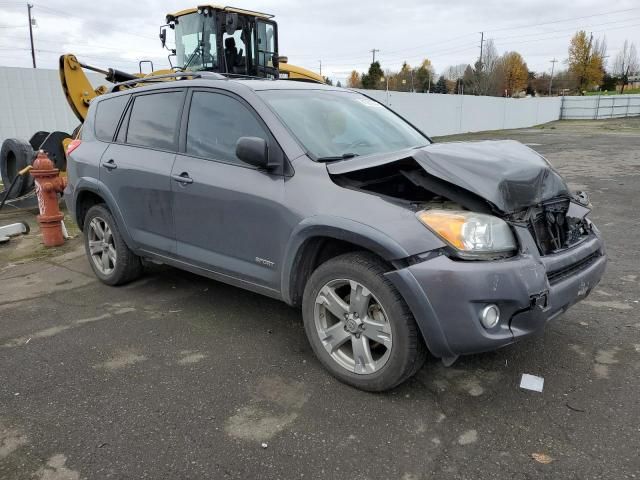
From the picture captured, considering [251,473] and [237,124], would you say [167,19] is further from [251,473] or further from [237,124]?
[251,473]

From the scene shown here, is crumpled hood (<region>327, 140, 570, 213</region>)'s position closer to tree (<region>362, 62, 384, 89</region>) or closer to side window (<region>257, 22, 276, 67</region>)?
side window (<region>257, 22, 276, 67</region>)

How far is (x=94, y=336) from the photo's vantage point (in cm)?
394

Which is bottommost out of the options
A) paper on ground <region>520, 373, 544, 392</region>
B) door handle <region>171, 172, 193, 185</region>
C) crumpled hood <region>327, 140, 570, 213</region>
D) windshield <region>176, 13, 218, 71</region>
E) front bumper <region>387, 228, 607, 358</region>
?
paper on ground <region>520, 373, 544, 392</region>

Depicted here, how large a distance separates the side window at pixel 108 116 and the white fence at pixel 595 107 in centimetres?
5101

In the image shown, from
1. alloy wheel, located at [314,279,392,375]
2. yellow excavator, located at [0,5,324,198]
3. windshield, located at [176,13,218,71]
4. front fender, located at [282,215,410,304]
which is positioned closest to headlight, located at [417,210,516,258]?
front fender, located at [282,215,410,304]

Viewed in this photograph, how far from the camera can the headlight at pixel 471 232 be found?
2688mm

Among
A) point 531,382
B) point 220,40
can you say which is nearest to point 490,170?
point 531,382

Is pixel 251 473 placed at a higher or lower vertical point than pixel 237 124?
lower

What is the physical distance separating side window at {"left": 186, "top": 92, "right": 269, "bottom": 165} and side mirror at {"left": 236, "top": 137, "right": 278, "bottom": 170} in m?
0.23

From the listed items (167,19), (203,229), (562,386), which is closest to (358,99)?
(203,229)

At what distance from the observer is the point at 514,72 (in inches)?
3442

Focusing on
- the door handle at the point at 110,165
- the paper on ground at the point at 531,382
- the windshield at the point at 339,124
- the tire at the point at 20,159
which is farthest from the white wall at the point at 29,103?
the paper on ground at the point at 531,382

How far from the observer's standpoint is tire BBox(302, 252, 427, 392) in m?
2.82

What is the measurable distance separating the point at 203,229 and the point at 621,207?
7034 millimetres
